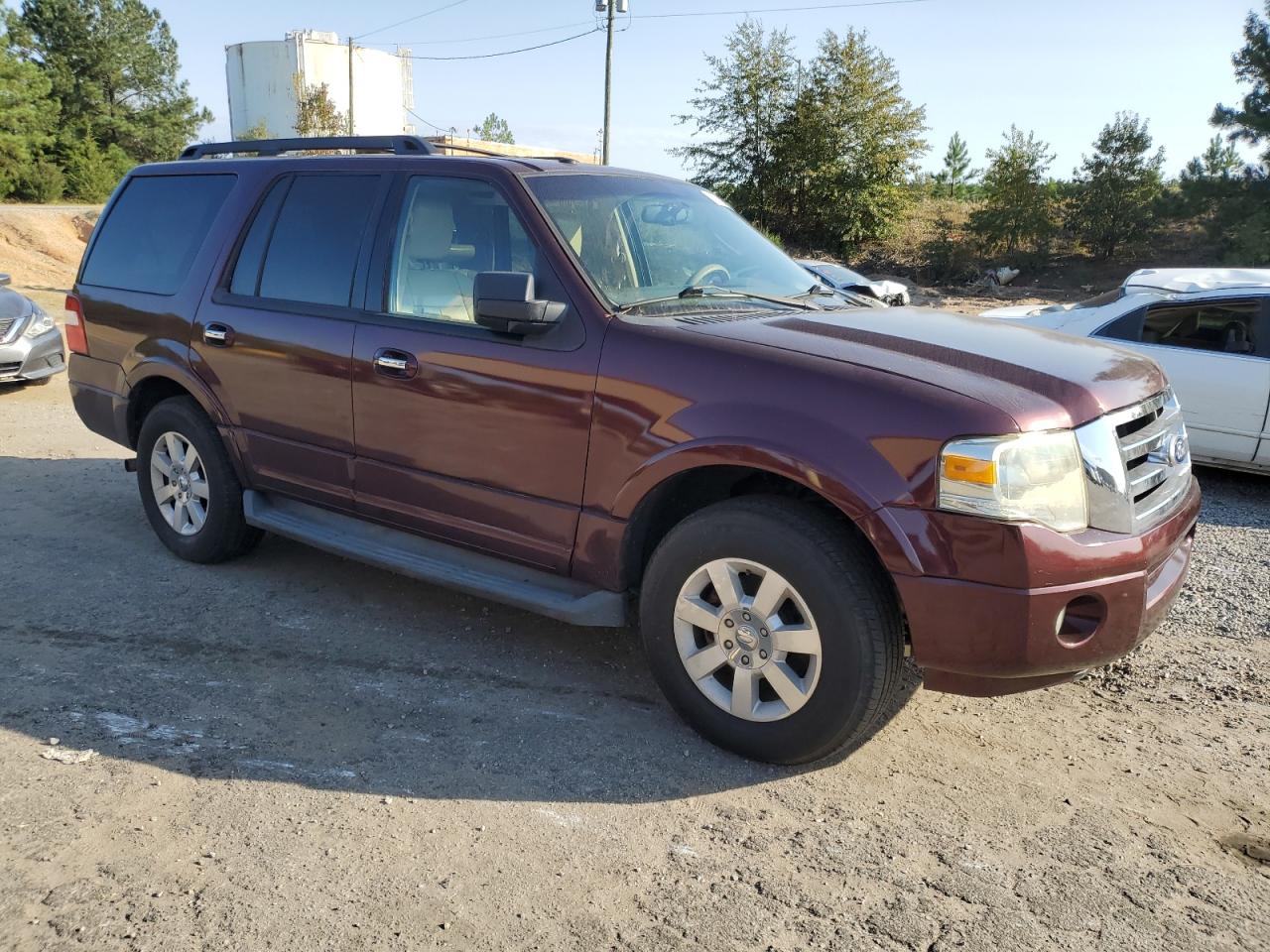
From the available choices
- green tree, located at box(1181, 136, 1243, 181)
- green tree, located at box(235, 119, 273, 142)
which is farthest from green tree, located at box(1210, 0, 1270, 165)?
green tree, located at box(235, 119, 273, 142)

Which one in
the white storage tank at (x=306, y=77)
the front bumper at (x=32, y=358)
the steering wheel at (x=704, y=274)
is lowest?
the front bumper at (x=32, y=358)

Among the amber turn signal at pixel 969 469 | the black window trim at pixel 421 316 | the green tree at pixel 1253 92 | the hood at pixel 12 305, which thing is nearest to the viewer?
the amber turn signal at pixel 969 469

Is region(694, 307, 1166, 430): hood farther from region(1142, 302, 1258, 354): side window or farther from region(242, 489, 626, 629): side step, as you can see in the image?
region(1142, 302, 1258, 354): side window

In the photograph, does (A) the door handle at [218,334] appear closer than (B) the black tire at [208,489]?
Yes

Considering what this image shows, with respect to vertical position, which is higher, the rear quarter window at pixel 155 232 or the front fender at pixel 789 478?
the rear quarter window at pixel 155 232

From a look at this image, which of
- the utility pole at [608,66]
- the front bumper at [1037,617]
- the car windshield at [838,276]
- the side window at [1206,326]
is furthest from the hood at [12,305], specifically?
the utility pole at [608,66]

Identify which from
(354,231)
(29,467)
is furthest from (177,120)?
(354,231)

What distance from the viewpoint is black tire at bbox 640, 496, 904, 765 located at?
3.11 m

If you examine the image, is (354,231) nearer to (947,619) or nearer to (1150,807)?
(947,619)

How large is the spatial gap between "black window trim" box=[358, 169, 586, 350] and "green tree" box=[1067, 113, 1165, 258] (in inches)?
1100

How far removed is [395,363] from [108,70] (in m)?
51.5

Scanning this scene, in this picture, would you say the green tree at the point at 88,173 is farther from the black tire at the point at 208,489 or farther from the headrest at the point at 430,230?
the headrest at the point at 430,230

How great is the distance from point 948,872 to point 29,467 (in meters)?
6.90

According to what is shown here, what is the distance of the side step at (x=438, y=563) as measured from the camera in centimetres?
374
